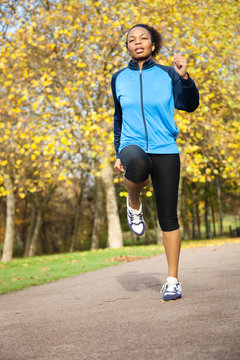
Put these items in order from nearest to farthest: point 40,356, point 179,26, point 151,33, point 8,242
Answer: point 40,356 → point 151,33 → point 179,26 → point 8,242

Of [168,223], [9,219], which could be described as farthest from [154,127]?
[9,219]

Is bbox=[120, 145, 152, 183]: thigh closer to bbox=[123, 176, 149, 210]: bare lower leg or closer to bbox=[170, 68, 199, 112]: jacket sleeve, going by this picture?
bbox=[123, 176, 149, 210]: bare lower leg

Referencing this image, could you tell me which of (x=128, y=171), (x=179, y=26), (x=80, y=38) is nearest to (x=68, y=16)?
(x=80, y=38)

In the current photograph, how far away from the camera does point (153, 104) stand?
395 cm

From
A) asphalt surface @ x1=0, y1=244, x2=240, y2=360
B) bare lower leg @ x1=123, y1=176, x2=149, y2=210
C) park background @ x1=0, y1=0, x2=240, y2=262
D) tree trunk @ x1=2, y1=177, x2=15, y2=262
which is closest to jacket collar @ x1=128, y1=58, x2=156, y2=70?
bare lower leg @ x1=123, y1=176, x2=149, y2=210

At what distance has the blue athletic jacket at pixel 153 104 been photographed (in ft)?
13.0

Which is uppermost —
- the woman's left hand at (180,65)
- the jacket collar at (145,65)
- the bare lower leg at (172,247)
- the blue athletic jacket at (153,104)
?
the jacket collar at (145,65)

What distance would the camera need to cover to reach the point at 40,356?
2416 mm

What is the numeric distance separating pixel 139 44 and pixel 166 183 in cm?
137

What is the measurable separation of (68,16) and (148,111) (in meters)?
11.8

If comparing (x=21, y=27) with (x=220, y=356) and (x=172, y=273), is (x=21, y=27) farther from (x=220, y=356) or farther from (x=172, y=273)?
(x=220, y=356)

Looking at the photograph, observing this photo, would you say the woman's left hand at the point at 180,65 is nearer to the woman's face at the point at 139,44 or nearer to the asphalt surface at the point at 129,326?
the woman's face at the point at 139,44

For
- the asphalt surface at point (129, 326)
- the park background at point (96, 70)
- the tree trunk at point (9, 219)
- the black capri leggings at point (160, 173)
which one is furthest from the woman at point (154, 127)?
the tree trunk at point (9, 219)

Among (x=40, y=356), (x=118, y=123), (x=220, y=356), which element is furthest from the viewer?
(x=118, y=123)
